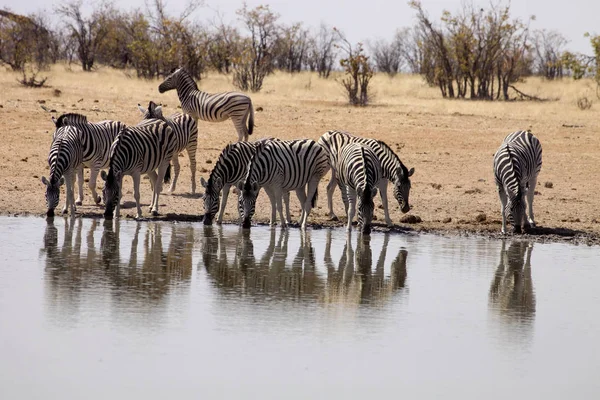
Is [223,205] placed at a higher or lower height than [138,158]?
lower

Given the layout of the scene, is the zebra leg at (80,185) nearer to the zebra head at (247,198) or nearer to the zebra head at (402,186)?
the zebra head at (247,198)

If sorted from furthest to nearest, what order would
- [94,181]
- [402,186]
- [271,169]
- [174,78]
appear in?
1. [174,78]
2. [94,181]
3. [402,186]
4. [271,169]

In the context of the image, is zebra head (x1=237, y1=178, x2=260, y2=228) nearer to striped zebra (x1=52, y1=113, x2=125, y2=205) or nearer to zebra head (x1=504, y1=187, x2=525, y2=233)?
striped zebra (x1=52, y1=113, x2=125, y2=205)

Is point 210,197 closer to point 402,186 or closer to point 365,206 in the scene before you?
point 365,206

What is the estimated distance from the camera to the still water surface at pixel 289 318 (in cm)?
564

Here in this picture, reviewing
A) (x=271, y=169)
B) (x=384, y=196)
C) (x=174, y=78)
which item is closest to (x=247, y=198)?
(x=271, y=169)

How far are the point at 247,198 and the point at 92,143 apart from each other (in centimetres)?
258

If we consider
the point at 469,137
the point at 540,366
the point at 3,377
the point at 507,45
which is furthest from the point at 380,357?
the point at 507,45

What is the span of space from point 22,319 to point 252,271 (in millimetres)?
2534

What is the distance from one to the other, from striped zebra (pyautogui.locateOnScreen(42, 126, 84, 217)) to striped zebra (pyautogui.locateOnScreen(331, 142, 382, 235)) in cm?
315

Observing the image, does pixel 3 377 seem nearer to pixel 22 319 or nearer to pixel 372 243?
pixel 22 319

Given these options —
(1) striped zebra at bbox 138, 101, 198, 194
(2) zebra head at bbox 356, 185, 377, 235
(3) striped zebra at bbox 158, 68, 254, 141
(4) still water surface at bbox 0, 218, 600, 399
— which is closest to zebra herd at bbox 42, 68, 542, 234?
(2) zebra head at bbox 356, 185, 377, 235

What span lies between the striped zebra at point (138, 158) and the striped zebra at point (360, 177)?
7.48ft

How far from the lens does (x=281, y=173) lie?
38.7ft
